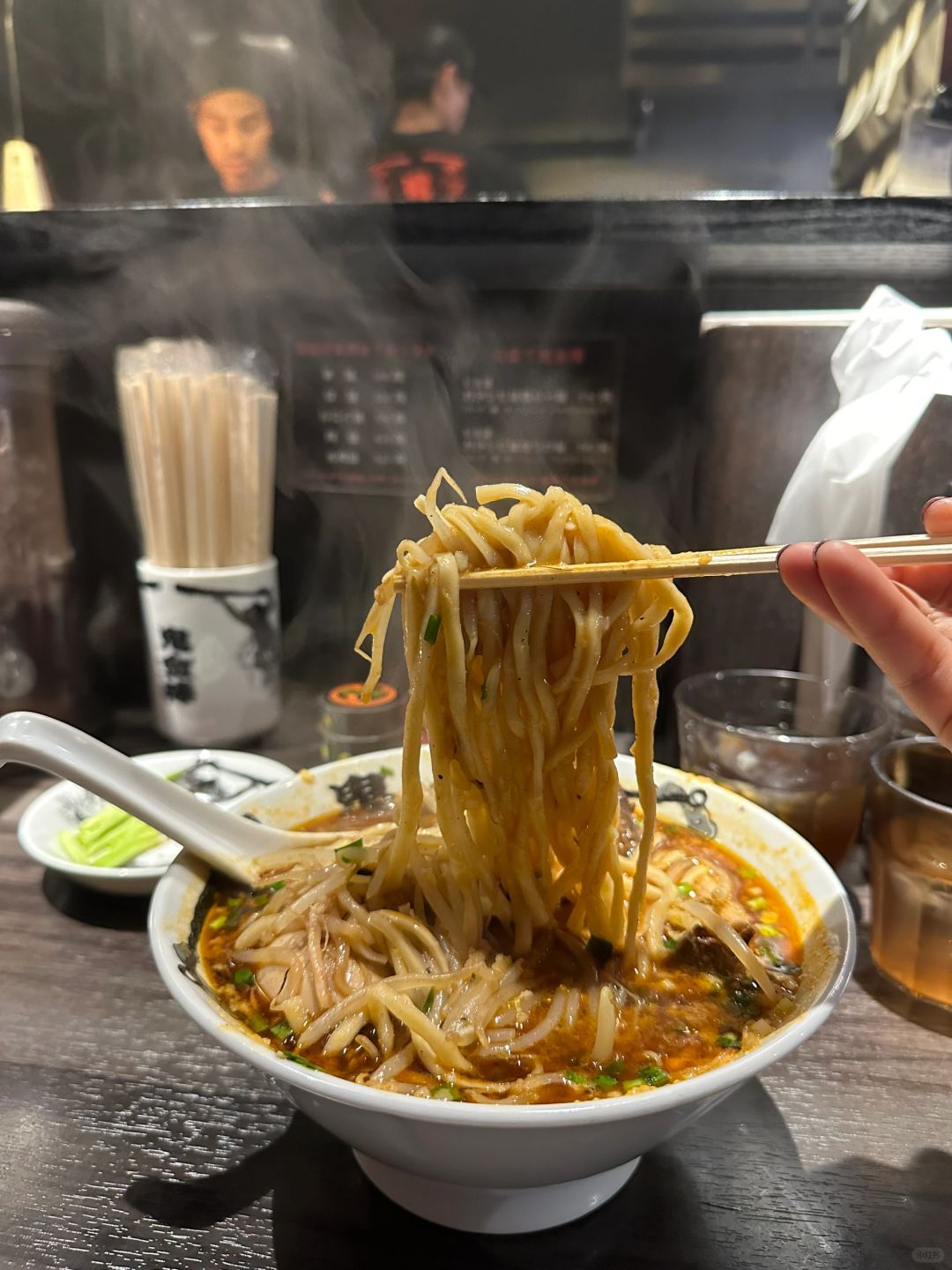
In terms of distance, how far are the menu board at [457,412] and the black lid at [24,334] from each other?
2.64 ft

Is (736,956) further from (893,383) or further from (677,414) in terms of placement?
(677,414)

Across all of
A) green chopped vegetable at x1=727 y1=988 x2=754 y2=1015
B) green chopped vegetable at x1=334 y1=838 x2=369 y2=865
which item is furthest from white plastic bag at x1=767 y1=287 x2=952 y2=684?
green chopped vegetable at x1=334 y1=838 x2=369 y2=865

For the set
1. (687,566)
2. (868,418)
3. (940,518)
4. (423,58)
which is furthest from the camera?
(423,58)

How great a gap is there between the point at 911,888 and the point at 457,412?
2005 mm

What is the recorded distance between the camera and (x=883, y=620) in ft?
3.32

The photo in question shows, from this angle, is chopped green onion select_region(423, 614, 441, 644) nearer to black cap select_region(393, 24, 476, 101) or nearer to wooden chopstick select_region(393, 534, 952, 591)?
wooden chopstick select_region(393, 534, 952, 591)

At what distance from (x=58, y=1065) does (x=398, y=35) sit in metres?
4.15

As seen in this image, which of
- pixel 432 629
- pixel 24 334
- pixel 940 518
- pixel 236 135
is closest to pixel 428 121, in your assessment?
pixel 236 135

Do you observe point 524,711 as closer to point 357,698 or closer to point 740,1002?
point 740,1002

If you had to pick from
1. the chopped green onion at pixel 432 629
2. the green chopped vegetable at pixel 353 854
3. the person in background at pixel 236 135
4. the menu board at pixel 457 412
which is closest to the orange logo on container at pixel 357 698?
the menu board at pixel 457 412

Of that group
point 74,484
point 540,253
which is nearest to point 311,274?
point 540,253

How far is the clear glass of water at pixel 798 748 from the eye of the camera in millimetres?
1885

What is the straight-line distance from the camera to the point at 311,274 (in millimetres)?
2668

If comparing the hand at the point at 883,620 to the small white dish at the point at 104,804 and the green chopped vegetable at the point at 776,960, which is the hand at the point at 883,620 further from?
the small white dish at the point at 104,804
